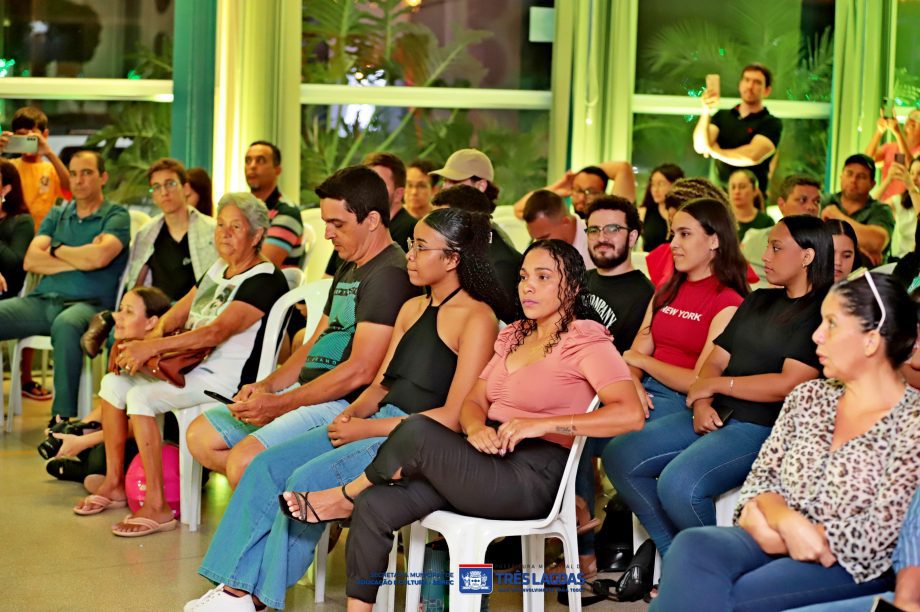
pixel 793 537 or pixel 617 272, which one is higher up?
pixel 617 272

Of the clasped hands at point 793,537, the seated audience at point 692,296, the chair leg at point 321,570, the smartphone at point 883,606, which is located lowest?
the chair leg at point 321,570

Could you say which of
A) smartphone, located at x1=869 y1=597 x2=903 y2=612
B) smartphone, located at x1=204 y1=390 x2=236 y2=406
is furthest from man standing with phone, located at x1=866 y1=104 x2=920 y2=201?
smartphone, located at x1=869 y1=597 x2=903 y2=612

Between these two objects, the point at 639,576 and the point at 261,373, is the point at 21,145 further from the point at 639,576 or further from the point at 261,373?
the point at 639,576

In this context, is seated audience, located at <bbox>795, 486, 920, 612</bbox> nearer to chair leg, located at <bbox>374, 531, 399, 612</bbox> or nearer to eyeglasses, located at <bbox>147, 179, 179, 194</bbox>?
chair leg, located at <bbox>374, 531, 399, 612</bbox>

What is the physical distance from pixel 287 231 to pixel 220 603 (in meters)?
2.89

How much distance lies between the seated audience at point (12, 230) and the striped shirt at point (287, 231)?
1.38 meters

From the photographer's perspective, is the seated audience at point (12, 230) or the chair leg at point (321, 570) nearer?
the chair leg at point (321, 570)

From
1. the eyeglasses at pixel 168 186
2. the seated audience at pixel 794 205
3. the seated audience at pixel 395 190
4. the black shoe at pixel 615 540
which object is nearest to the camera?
the black shoe at pixel 615 540

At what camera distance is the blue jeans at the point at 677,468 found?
3.42 m

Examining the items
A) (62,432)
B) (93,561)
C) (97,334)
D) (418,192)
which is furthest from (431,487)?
(418,192)

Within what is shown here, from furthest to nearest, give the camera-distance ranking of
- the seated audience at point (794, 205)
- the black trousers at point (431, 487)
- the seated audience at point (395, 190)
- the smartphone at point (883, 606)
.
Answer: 1. the seated audience at point (794, 205)
2. the seated audience at point (395, 190)
3. the black trousers at point (431, 487)
4. the smartphone at point (883, 606)

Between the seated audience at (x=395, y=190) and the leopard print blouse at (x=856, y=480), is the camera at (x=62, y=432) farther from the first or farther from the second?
the leopard print blouse at (x=856, y=480)

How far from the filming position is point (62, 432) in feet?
16.9

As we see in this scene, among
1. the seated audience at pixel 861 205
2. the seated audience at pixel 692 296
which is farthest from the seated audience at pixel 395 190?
the seated audience at pixel 861 205
